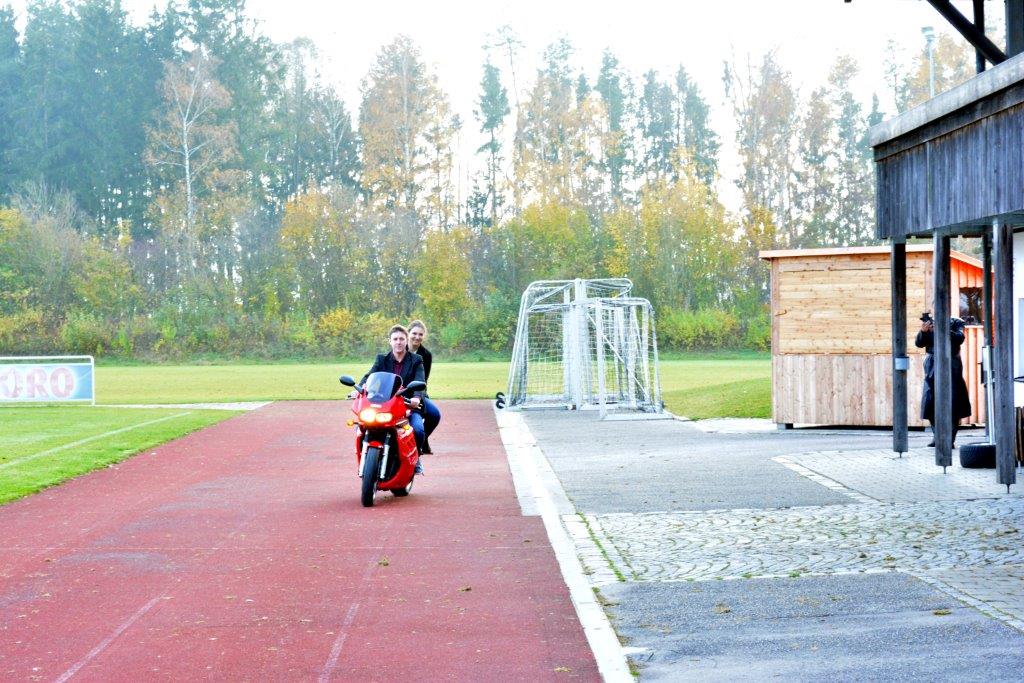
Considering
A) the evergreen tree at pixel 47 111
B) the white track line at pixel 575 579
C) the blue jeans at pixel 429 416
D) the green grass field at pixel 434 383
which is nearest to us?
the white track line at pixel 575 579

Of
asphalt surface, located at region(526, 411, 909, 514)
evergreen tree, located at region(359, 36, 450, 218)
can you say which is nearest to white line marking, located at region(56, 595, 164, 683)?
asphalt surface, located at region(526, 411, 909, 514)

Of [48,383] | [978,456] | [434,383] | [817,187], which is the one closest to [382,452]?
[978,456]

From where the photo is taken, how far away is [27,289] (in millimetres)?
69750

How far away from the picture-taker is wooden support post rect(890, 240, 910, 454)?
53.0 ft

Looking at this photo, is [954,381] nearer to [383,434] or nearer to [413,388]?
[413,388]

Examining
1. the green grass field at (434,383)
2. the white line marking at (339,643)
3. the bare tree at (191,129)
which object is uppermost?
the bare tree at (191,129)

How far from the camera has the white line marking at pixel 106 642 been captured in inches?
250

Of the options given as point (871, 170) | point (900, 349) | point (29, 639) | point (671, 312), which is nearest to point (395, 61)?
point (671, 312)

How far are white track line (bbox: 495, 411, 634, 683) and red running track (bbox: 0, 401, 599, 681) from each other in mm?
83

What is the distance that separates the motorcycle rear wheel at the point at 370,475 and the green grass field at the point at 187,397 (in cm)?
360

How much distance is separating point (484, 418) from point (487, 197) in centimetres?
4671

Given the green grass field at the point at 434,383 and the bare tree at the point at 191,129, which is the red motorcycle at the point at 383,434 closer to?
the green grass field at the point at 434,383

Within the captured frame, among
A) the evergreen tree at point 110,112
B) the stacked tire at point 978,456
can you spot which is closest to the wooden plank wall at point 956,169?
the stacked tire at point 978,456

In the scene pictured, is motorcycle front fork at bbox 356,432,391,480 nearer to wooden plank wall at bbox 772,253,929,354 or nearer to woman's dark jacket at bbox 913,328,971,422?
woman's dark jacket at bbox 913,328,971,422
